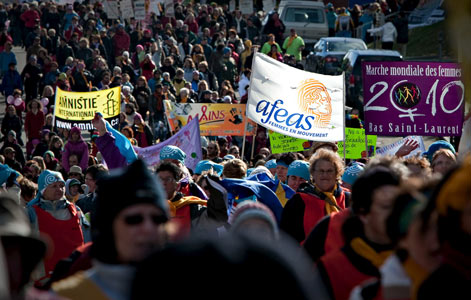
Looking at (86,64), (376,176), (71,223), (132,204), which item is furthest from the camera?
(86,64)

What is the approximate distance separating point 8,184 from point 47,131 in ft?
22.5

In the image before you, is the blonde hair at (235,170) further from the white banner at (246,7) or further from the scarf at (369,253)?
the white banner at (246,7)

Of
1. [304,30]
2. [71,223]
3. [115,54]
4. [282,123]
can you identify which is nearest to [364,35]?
[304,30]

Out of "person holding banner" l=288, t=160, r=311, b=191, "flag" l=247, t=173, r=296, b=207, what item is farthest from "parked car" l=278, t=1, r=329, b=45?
"flag" l=247, t=173, r=296, b=207

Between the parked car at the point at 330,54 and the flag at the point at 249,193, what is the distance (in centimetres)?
1768

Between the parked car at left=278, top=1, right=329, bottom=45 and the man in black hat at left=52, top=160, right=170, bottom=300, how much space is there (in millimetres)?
28315

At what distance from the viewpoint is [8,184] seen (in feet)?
34.4

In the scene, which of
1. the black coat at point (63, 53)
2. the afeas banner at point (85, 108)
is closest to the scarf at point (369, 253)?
the afeas banner at point (85, 108)

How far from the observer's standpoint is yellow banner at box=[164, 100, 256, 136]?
16375 millimetres

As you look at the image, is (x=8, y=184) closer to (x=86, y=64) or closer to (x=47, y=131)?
(x=47, y=131)

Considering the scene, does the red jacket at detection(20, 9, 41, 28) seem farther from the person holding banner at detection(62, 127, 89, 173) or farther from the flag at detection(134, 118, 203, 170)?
the flag at detection(134, 118, 203, 170)

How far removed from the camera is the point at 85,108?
16.4m

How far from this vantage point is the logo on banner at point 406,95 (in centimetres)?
1074

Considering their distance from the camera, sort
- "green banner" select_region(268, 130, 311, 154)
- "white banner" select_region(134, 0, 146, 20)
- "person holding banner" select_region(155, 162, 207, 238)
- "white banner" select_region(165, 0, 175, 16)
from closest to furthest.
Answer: "person holding banner" select_region(155, 162, 207, 238) < "green banner" select_region(268, 130, 311, 154) < "white banner" select_region(134, 0, 146, 20) < "white banner" select_region(165, 0, 175, 16)
